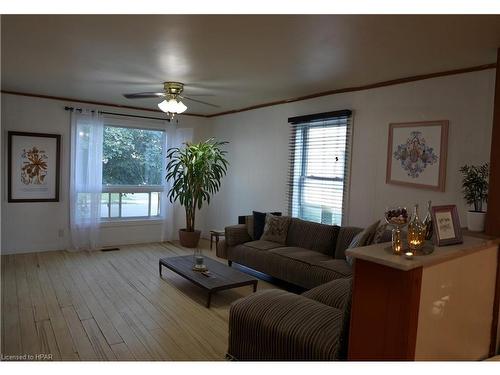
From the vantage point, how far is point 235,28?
8.27 ft

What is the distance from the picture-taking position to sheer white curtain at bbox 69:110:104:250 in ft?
18.6

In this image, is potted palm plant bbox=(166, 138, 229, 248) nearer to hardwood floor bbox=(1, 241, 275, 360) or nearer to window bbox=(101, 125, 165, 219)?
window bbox=(101, 125, 165, 219)

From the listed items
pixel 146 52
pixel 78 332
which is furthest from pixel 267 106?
pixel 78 332

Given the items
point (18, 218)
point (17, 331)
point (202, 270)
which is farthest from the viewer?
point (18, 218)

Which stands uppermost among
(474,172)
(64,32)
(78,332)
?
(64,32)

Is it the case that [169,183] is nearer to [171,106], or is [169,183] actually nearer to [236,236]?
[236,236]

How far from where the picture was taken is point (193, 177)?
19.6ft

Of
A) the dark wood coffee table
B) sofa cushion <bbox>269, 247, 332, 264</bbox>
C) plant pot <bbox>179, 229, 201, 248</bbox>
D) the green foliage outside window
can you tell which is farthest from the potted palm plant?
sofa cushion <bbox>269, 247, 332, 264</bbox>

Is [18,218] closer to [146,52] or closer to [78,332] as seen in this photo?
[78,332]

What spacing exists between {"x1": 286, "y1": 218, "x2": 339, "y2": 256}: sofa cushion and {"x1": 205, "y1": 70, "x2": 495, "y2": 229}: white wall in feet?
1.16

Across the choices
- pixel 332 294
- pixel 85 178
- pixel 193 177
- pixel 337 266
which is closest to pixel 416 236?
pixel 332 294

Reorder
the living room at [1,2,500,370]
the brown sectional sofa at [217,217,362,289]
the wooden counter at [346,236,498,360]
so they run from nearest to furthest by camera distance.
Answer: the wooden counter at [346,236,498,360], the living room at [1,2,500,370], the brown sectional sofa at [217,217,362,289]

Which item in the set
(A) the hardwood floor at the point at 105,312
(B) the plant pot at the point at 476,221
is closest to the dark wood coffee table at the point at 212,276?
(A) the hardwood floor at the point at 105,312

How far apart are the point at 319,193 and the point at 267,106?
164cm
